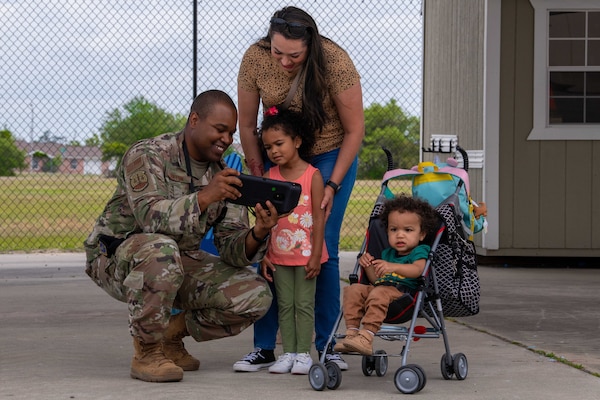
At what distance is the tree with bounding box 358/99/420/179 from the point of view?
18689mm

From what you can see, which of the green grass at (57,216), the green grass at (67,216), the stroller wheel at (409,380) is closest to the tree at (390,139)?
the green grass at (67,216)

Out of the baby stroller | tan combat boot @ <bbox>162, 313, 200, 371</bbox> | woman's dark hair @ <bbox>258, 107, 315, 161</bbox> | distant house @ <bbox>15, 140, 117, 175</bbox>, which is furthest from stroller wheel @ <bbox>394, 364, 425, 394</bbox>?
distant house @ <bbox>15, 140, 117, 175</bbox>

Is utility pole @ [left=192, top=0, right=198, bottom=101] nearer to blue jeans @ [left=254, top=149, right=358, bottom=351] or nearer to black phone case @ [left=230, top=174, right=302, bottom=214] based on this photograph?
blue jeans @ [left=254, top=149, right=358, bottom=351]

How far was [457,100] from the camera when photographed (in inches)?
515

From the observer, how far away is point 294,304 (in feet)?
18.5

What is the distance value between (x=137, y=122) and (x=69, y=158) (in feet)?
6.23

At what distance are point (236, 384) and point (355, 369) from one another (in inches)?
31.1

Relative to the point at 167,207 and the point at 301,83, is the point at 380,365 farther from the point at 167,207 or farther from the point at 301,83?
the point at 301,83

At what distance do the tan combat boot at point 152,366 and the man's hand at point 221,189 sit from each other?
0.68 meters

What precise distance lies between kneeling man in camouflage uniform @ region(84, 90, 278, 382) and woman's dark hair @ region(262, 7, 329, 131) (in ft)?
1.35

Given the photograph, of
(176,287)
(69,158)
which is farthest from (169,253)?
(69,158)

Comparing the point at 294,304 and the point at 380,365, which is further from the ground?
the point at 294,304

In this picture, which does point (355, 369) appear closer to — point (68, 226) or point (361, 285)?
point (361, 285)

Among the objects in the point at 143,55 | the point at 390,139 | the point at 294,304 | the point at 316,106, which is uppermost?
the point at 143,55
